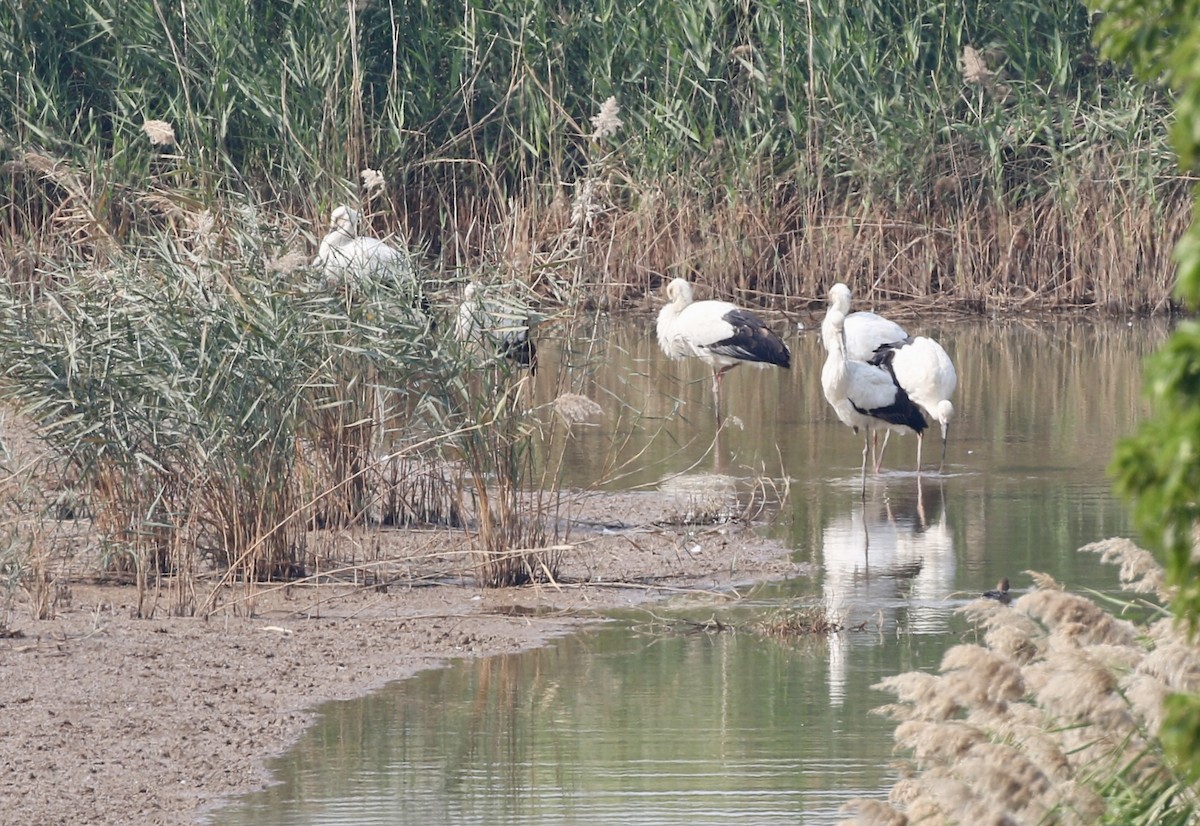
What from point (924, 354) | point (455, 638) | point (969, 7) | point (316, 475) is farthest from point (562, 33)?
point (455, 638)

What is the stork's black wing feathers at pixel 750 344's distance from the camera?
45.2 ft

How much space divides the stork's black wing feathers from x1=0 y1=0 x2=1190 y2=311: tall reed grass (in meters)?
3.56

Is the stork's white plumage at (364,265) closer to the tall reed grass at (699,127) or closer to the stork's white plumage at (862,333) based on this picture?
the stork's white plumage at (862,333)

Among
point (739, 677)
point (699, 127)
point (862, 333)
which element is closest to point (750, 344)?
point (862, 333)

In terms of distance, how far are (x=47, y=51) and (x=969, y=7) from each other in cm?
837

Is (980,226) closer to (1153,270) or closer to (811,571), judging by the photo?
(1153,270)

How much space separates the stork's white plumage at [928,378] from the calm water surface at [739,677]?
1.13ft

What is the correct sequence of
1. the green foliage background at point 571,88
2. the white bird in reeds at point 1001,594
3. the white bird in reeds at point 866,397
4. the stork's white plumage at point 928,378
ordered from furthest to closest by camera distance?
the green foliage background at point 571,88, the stork's white plumage at point 928,378, the white bird in reeds at point 866,397, the white bird in reeds at point 1001,594

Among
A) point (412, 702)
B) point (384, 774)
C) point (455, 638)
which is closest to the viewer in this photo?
point (384, 774)

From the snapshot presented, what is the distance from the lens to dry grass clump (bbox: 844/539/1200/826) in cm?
383

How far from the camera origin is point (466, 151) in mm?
18438

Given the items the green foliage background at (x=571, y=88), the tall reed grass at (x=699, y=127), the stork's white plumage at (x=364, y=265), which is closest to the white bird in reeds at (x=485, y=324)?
the stork's white plumage at (x=364, y=265)

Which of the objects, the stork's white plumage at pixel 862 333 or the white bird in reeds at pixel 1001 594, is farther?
the stork's white plumage at pixel 862 333

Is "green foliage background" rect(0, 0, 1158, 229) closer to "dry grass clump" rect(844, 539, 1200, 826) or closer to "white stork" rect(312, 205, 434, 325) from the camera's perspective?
"white stork" rect(312, 205, 434, 325)
